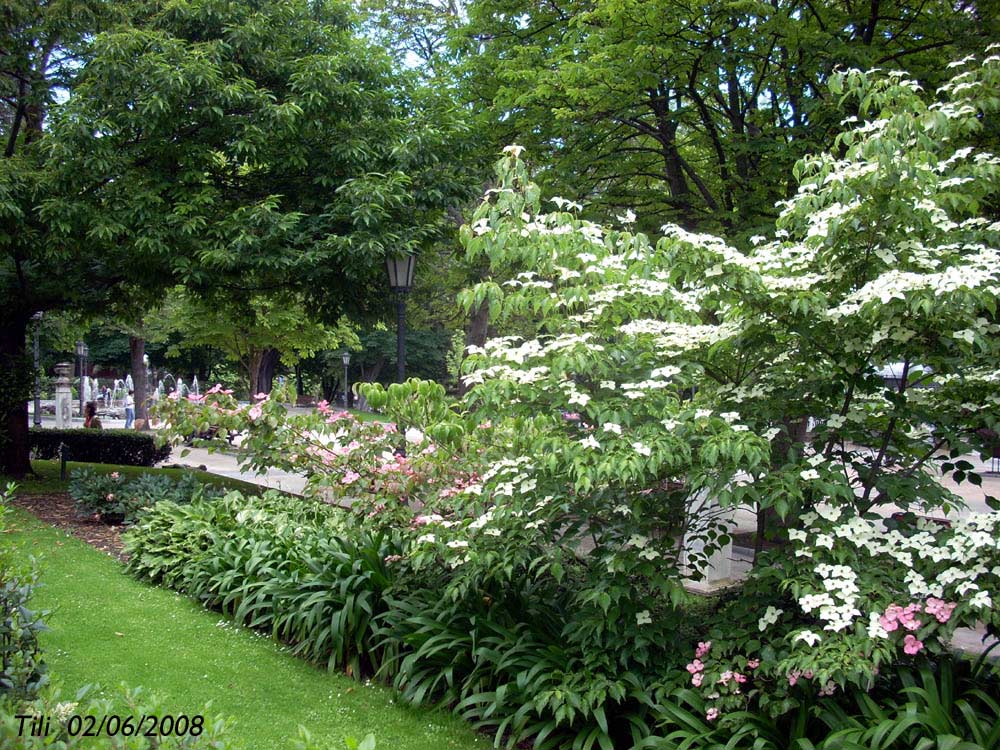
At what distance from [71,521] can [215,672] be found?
625cm

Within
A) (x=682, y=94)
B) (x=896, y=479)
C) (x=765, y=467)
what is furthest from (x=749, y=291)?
(x=682, y=94)

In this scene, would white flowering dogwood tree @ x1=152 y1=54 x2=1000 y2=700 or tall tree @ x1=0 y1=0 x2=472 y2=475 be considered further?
tall tree @ x1=0 y1=0 x2=472 y2=475

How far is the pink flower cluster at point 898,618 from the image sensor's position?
3.42 metres

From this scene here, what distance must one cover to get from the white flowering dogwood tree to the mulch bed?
609cm

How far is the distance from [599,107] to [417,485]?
5464mm

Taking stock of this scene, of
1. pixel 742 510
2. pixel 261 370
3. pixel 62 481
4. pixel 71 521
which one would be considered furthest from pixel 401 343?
pixel 261 370

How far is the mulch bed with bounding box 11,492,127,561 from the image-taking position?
915cm

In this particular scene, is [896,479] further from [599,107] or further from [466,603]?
[599,107]

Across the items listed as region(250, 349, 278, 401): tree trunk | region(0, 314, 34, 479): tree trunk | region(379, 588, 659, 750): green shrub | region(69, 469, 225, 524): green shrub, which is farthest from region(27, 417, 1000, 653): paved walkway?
region(250, 349, 278, 401): tree trunk

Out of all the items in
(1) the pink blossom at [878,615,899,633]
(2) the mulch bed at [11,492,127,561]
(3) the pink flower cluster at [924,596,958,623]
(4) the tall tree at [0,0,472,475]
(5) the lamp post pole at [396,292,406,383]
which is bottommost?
(2) the mulch bed at [11,492,127,561]

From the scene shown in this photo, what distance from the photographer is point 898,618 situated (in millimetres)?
3479

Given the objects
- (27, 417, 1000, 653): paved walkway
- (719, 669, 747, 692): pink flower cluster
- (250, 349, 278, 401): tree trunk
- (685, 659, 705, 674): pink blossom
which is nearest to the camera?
(719, 669, 747, 692): pink flower cluster

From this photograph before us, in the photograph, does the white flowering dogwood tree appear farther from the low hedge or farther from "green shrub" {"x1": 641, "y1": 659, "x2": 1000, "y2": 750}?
the low hedge

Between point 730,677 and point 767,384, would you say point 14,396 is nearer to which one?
point 767,384
